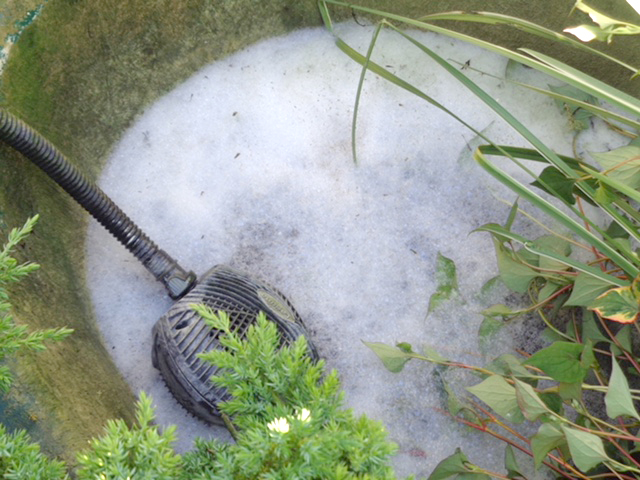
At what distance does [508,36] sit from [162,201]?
83 cm

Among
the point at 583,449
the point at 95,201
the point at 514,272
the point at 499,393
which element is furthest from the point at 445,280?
the point at 95,201

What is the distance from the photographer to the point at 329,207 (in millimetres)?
1436

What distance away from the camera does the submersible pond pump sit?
1.15 m

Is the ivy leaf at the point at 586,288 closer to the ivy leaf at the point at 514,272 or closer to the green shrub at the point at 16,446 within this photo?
the ivy leaf at the point at 514,272

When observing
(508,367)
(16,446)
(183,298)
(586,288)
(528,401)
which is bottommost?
(16,446)

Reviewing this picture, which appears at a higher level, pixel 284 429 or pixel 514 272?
pixel 514 272

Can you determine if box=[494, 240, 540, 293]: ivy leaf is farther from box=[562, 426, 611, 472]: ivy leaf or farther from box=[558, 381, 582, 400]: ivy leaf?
box=[562, 426, 611, 472]: ivy leaf

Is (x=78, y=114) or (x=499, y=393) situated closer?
(x=499, y=393)

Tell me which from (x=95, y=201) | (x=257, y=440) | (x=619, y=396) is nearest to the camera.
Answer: (x=257, y=440)

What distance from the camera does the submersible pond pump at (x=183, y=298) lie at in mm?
1146

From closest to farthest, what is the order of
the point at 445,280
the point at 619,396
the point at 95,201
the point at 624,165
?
the point at 619,396 → the point at 624,165 → the point at 95,201 → the point at 445,280

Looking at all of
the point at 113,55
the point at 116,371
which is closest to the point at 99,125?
the point at 113,55

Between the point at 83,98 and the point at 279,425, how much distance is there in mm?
835

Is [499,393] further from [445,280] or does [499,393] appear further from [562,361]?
[445,280]
